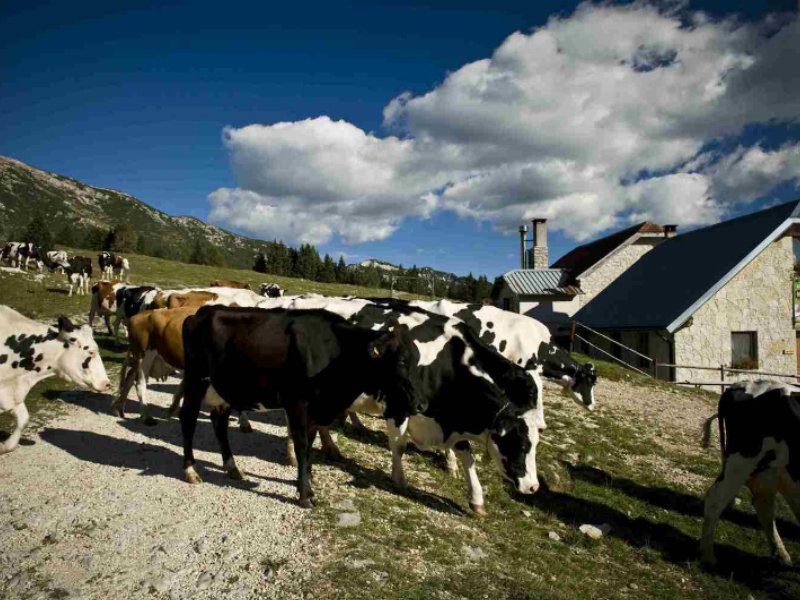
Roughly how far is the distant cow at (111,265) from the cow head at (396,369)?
110 feet

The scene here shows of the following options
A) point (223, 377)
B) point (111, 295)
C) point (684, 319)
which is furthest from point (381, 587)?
point (684, 319)

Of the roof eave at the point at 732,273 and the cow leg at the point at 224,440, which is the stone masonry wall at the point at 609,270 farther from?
the cow leg at the point at 224,440

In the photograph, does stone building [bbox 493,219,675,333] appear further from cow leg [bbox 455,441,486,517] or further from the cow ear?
the cow ear

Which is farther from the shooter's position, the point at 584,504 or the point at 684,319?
the point at 684,319

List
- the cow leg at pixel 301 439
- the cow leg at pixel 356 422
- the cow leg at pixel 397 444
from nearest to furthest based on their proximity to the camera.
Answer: the cow leg at pixel 301 439 → the cow leg at pixel 397 444 → the cow leg at pixel 356 422

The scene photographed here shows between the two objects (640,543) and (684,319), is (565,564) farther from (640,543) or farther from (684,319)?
(684,319)

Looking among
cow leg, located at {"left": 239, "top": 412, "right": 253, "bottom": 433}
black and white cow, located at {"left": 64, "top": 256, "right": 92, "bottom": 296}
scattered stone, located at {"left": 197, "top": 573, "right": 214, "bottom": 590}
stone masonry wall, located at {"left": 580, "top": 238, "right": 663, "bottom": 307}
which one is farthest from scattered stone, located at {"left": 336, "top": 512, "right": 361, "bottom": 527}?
stone masonry wall, located at {"left": 580, "top": 238, "right": 663, "bottom": 307}

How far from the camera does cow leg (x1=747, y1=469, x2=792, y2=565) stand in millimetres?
6277

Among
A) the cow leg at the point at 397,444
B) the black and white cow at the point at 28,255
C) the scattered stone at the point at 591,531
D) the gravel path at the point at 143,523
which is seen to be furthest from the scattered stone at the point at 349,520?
the black and white cow at the point at 28,255

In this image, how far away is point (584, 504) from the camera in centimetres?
768

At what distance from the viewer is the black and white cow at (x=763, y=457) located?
6.08m

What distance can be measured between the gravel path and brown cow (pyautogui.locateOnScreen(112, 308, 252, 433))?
1063 mm

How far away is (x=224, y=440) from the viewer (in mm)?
6555

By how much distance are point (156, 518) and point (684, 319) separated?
22.1 meters
